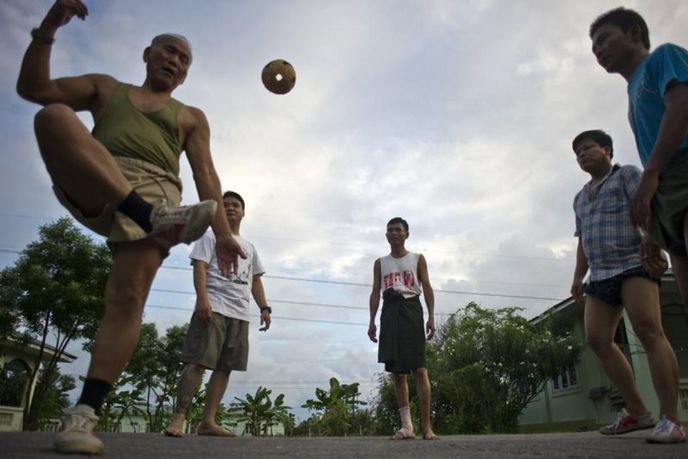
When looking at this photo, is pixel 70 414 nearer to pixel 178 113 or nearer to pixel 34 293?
pixel 178 113

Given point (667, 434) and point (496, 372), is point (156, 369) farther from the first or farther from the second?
point (667, 434)

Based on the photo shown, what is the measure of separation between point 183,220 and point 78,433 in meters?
0.89

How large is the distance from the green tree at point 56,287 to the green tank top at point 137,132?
16.2m

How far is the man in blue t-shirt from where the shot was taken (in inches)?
90.7

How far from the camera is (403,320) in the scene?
5188 mm

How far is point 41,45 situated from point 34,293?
17.0m

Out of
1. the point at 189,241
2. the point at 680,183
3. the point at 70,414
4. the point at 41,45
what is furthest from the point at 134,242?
the point at 680,183

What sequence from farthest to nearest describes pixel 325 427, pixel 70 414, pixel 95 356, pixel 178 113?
pixel 325 427
pixel 178 113
pixel 95 356
pixel 70 414

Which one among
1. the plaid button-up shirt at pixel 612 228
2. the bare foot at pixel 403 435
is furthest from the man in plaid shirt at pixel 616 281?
the bare foot at pixel 403 435

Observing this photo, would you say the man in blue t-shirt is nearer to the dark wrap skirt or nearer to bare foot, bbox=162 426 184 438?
the dark wrap skirt

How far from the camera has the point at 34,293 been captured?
659 inches

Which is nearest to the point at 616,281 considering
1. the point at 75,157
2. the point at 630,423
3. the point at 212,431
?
the point at 630,423

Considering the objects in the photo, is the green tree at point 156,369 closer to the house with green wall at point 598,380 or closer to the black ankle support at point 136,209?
the house with green wall at point 598,380

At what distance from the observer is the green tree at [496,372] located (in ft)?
55.1
